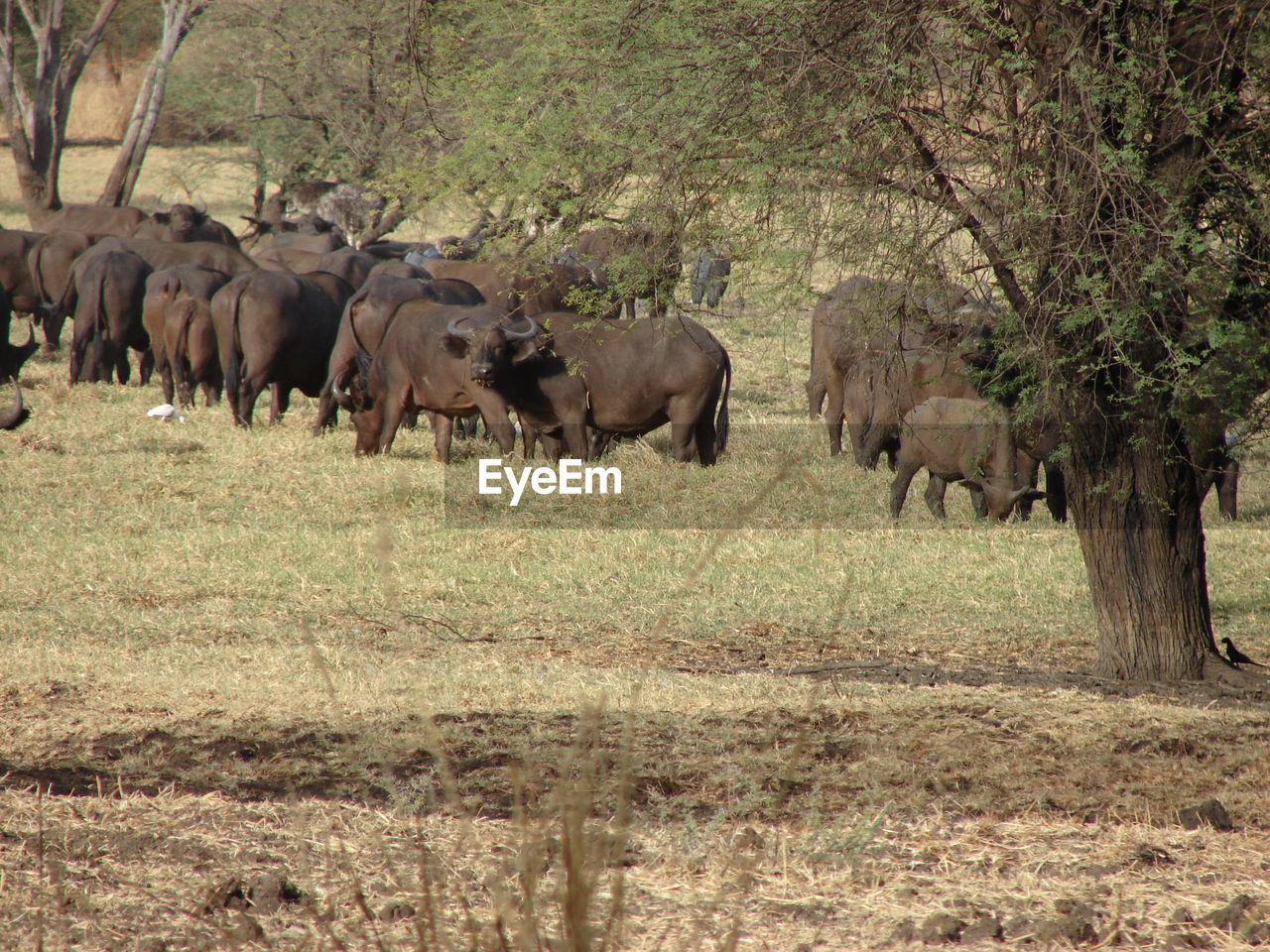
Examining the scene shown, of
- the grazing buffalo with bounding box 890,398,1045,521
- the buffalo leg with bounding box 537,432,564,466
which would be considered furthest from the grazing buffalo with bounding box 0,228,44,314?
the grazing buffalo with bounding box 890,398,1045,521

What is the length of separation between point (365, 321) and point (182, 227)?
10.8 m

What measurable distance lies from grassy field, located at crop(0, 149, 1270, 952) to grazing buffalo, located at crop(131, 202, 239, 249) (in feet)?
44.1

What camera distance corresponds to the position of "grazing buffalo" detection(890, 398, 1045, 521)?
39.3 feet

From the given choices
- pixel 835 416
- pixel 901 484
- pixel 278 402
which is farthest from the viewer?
pixel 278 402

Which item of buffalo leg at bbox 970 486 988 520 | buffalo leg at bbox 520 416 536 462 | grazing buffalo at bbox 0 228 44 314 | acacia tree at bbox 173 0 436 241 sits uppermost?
acacia tree at bbox 173 0 436 241

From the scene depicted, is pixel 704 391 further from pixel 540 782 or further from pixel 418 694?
pixel 540 782

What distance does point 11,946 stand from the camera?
3549 millimetres

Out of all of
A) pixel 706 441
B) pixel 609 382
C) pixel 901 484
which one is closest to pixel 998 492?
pixel 901 484

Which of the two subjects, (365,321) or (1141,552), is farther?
(365,321)

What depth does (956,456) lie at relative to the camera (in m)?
12.1

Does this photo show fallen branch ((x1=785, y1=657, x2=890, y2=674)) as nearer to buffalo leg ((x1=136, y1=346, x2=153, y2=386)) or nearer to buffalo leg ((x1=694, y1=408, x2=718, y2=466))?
buffalo leg ((x1=694, y1=408, x2=718, y2=466))

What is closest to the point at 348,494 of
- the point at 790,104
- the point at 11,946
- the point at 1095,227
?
the point at 790,104

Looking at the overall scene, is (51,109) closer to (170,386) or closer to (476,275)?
Result: (476,275)

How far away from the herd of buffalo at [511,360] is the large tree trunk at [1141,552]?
52 cm
